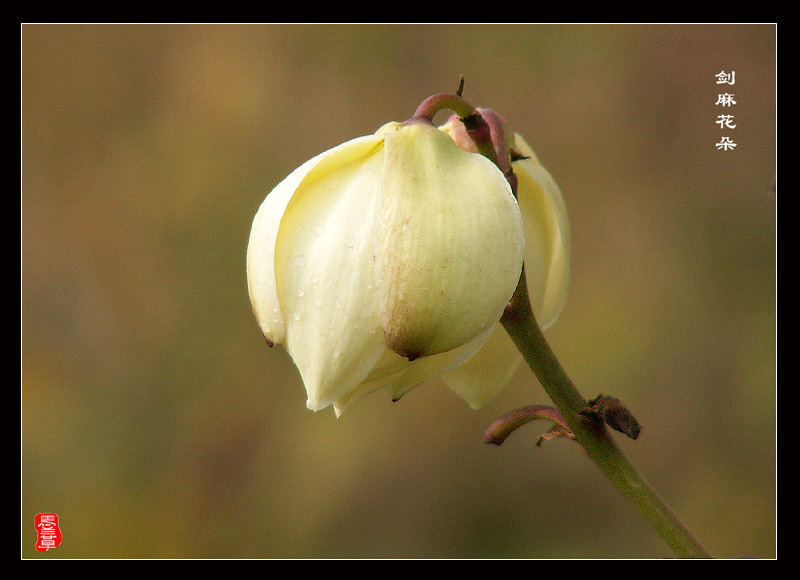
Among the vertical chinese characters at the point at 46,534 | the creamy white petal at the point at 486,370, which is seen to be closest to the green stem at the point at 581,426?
the creamy white petal at the point at 486,370

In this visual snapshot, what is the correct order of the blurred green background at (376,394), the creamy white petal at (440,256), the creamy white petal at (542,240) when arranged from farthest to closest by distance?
the blurred green background at (376,394), the creamy white petal at (542,240), the creamy white petal at (440,256)

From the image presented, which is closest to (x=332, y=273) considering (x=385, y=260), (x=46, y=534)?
(x=385, y=260)

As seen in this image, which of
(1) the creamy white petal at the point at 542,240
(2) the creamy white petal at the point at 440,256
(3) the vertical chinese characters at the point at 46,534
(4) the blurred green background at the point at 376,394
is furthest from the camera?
(4) the blurred green background at the point at 376,394

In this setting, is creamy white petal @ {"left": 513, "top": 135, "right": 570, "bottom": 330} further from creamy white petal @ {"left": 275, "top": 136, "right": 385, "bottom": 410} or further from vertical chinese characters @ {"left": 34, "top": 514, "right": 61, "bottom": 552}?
vertical chinese characters @ {"left": 34, "top": 514, "right": 61, "bottom": 552}

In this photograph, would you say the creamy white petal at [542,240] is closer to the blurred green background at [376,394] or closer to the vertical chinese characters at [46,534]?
the vertical chinese characters at [46,534]

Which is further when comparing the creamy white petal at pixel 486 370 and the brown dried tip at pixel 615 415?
the creamy white petal at pixel 486 370

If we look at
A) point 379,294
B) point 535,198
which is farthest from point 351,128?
point 379,294

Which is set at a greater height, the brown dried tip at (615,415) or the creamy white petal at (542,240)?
the creamy white petal at (542,240)

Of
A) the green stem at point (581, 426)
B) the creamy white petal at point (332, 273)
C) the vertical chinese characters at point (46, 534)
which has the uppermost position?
the creamy white petal at point (332, 273)
